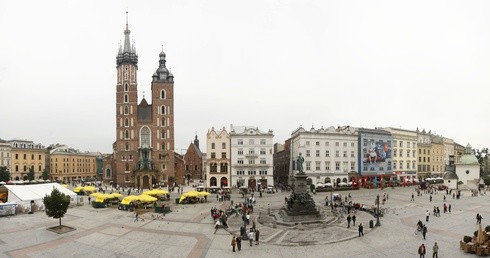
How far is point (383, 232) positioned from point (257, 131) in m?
47.9

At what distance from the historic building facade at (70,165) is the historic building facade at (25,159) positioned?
24.4 ft

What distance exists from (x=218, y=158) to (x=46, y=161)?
2977 inches

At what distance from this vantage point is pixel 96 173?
139000mm

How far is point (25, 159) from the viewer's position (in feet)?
339

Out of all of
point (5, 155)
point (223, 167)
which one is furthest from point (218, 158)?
point (5, 155)

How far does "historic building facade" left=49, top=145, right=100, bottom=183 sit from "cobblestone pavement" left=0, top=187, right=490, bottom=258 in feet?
280

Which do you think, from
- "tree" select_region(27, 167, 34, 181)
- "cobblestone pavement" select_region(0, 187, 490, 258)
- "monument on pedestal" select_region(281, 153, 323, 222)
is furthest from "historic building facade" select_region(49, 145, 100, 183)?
"monument on pedestal" select_region(281, 153, 323, 222)

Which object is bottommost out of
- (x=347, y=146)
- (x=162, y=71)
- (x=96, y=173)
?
(x=96, y=173)

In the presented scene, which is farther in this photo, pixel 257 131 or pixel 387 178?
pixel 387 178

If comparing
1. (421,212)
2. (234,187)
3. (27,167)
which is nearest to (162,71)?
(234,187)

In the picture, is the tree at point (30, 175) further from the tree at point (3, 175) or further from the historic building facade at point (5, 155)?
the tree at point (3, 175)

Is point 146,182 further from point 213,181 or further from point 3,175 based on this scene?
point 3,175

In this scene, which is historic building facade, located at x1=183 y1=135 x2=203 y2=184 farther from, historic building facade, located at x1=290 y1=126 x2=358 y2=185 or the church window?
historic building facade, located at x1=290 y1=126 x2=358 y2=185

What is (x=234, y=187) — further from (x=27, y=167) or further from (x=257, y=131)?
(x=27, y=167)
